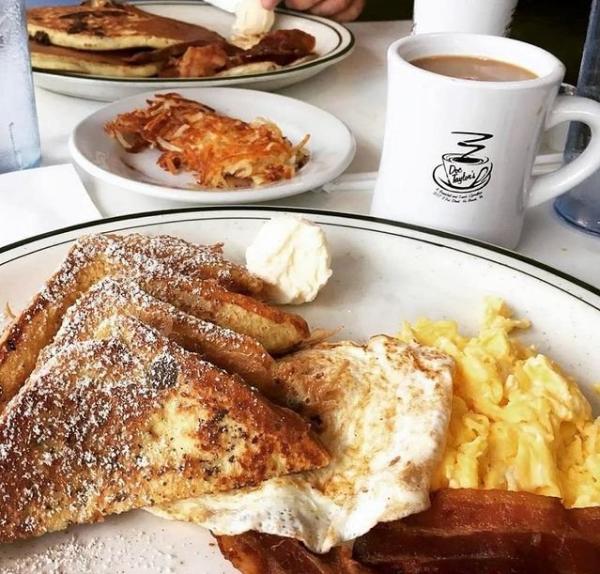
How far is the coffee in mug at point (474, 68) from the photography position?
48.0 inches

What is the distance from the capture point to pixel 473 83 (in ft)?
3.69

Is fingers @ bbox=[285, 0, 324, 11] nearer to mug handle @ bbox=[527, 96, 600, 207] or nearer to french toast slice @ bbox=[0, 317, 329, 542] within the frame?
mug handle @ bbox=[527, 96, 600, 207]

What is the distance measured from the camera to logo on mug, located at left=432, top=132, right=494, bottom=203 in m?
1.17

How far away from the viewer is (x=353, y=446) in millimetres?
906

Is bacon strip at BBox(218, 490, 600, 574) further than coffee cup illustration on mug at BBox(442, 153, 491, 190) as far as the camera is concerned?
No

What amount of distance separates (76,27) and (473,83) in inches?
54.9

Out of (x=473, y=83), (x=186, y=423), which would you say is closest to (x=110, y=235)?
(x=186, y=423)

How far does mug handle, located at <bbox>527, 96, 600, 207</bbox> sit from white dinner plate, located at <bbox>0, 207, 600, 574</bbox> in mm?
162

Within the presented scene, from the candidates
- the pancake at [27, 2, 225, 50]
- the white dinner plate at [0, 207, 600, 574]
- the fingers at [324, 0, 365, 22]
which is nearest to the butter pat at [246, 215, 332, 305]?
the white dinner plate at [0, 207, 600, 574]

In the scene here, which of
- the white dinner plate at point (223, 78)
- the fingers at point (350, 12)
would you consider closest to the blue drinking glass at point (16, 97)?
the white dinner plate at point (223, 78)

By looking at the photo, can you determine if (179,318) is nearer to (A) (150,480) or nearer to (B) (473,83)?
(A) (150,480)

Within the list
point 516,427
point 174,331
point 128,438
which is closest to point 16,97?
point 174,331

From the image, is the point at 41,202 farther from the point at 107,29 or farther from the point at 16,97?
the point at 107,29

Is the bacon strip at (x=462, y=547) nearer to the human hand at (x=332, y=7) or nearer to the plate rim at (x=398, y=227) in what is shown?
the plate rim at (x=398, y=227)
